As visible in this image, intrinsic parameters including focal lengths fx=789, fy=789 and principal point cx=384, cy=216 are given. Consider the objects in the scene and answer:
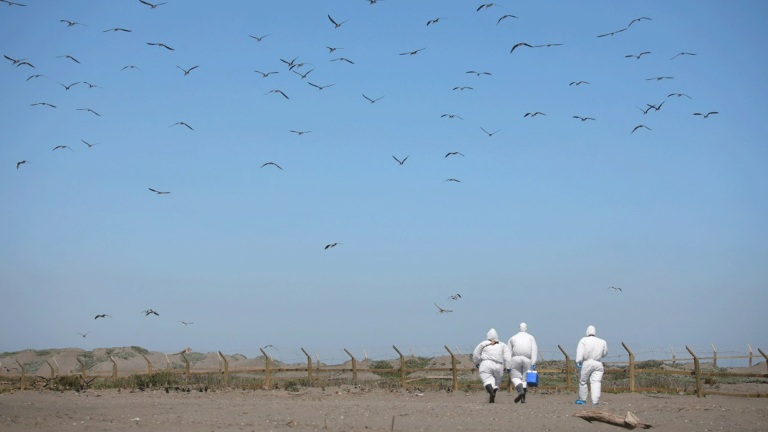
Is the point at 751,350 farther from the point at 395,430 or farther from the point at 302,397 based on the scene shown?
the point at 395,430

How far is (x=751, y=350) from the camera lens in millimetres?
41281

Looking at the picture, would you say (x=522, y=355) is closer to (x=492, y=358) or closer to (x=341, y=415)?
(x=492, y=358)

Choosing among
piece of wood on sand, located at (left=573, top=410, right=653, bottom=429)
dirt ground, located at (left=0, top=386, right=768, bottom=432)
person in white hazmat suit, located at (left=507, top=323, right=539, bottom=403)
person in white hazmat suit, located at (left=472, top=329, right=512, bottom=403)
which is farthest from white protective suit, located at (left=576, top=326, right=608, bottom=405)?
piece of wood on sand, located at (left=573, top=410, right=653, bottom=429)

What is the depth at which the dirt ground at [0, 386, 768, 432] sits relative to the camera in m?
14.2

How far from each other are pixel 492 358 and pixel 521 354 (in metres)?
0.75

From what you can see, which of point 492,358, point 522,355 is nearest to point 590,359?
point 522,355

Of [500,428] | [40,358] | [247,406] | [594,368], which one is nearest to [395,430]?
[500,428]

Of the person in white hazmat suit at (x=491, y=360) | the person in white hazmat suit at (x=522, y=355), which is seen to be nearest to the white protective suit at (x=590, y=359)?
the person in white hazmat suit at (x=522, y=355)

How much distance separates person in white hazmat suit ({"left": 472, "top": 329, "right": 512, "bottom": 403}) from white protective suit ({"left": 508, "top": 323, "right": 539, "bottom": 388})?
16cm

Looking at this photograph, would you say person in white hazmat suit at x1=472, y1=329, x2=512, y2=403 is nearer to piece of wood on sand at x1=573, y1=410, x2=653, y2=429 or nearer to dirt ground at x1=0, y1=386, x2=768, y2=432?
dirt ground at x1=0, y1=386, x2=768, y2=432

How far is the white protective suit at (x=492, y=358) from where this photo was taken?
2014cm

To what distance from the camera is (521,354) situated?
66.1 feet

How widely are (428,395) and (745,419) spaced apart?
33.1 ft

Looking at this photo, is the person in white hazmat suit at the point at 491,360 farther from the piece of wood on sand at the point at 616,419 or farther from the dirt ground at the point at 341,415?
the piece of wood on sand at the point at 616,419
